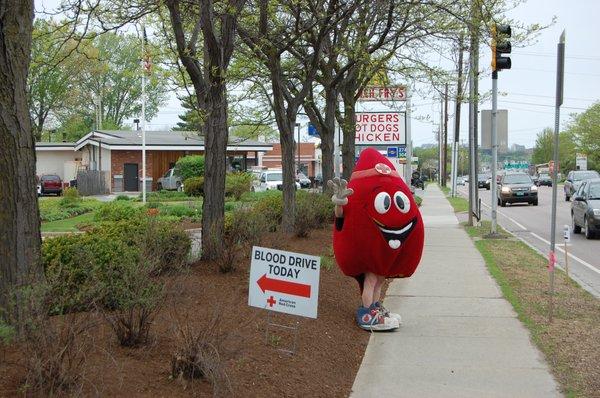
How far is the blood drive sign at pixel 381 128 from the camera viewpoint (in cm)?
2600

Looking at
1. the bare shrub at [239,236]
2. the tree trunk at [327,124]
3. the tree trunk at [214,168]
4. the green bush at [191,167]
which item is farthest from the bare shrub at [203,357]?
the green bush at [191,167]

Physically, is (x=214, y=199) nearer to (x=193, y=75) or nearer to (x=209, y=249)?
(x=209, y=249)

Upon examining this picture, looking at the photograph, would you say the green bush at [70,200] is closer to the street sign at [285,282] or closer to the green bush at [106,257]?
the green bush at [106,257]

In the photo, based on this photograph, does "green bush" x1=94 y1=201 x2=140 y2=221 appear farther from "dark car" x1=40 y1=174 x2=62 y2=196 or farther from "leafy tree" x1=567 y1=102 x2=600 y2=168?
"leafy tree" x1=567 y1=102 x2=600 y2=168

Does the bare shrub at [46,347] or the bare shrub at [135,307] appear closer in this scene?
the bare shrub at [46,347]

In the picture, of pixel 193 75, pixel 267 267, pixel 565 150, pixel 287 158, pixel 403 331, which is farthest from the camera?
pixel 565 150

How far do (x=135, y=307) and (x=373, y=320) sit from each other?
9.65 feet

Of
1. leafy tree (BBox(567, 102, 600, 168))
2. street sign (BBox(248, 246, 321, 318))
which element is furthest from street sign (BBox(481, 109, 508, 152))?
leafy tree (BBox(567, 102, 600, 168))

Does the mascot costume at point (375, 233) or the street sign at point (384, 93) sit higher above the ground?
the street sign at point (384, 93)

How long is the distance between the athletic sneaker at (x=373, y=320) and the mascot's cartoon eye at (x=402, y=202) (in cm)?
112

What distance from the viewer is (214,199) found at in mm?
9039

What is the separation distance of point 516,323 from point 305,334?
9.00 ft

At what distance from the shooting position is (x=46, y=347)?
4.09 meters

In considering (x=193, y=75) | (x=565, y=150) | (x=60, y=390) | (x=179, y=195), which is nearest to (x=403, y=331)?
(x=193, y=75)
